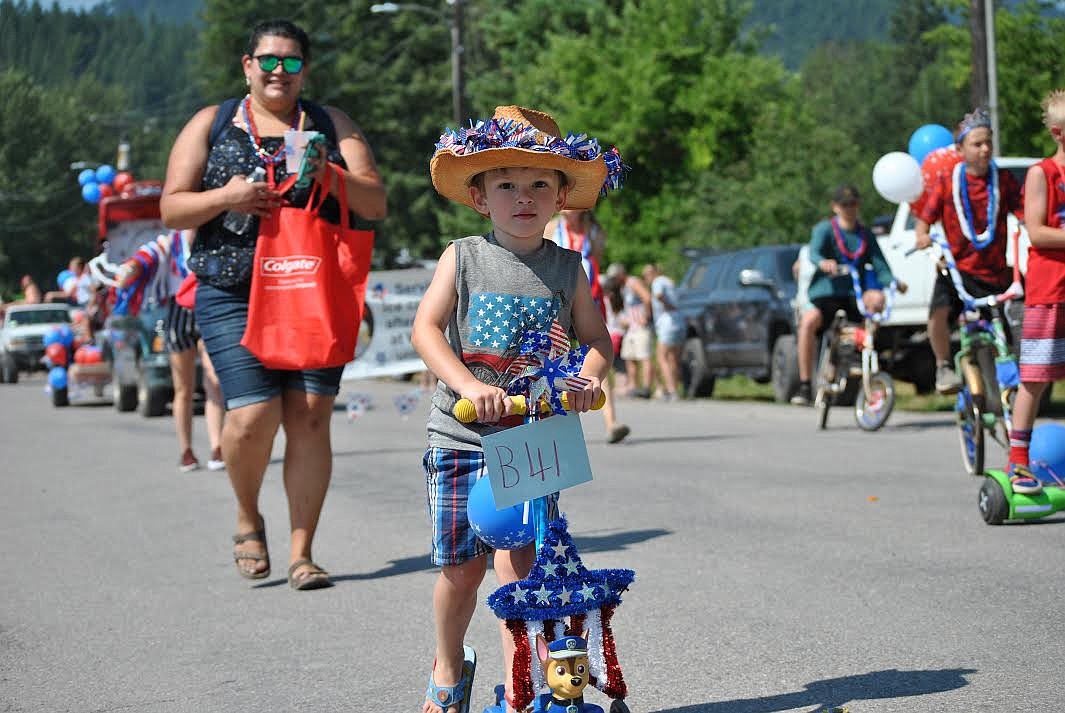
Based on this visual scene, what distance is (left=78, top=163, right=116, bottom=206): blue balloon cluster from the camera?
24.1m

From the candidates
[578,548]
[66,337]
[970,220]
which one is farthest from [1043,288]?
[66,337]

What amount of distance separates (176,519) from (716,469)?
3.69 meters

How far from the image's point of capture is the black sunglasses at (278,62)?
20.9 ft

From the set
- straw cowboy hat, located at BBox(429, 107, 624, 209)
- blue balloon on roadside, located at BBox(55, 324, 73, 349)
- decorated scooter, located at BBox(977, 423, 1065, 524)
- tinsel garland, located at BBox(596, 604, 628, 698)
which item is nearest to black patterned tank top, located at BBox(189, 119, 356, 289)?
straw cowboy hat, located at BBox(429, 107, 624, 209)

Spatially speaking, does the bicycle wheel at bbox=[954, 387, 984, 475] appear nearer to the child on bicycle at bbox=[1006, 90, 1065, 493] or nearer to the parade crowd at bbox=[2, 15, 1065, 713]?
the parade crowd at bbox=[2, 15, 1065, 713]

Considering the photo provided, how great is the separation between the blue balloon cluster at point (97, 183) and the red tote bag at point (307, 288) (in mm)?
18417

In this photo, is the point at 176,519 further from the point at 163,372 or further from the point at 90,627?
the point at 163,372

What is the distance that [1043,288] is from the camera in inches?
287

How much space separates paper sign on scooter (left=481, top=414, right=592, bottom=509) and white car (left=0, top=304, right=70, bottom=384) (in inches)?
1468

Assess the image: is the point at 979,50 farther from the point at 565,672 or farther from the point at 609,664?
the point at 565,672

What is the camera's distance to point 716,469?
35.5ft

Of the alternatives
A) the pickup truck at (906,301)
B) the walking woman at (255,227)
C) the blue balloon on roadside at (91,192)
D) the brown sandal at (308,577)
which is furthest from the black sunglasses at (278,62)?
the blue balloon on roadside at (91,192)

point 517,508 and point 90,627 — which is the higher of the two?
point 517,508

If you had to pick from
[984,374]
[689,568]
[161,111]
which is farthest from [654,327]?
[161,111]
